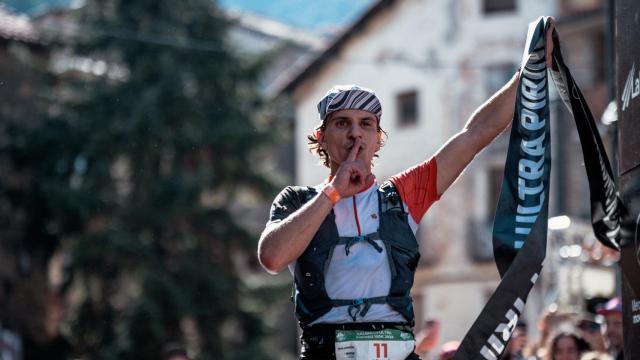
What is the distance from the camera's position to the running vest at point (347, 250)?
5.91 meters

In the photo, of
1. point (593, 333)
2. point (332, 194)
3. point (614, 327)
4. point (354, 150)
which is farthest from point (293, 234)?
point (593, 333)

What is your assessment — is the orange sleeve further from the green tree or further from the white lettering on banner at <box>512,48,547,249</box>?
the green tree

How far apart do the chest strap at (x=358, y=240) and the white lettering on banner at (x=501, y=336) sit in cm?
54

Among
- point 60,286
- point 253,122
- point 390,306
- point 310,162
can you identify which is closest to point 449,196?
point 310,162

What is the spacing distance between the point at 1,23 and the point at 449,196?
42.1 feet

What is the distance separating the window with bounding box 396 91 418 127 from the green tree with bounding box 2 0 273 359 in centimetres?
957

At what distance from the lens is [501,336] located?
575 centimetres

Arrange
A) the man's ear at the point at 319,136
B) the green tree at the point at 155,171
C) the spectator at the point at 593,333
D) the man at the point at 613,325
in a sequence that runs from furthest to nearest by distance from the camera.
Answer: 1. the green tree at the point at 155,171
2. the spectator at the point at 593,333
3. the man at the point at 613,325
4. the man's ear at the point at 319,136

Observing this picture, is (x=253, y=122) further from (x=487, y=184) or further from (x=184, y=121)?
(x=487, y=184)

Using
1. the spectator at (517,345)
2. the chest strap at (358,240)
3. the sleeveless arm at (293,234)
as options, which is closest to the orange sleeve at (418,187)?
the chest strap at (358,240)

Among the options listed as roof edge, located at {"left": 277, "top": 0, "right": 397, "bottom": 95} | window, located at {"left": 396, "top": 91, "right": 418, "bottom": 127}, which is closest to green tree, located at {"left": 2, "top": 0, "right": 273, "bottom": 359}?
window, located at {"left": 396, "top": 91, "right": 418, "bottom": 127}

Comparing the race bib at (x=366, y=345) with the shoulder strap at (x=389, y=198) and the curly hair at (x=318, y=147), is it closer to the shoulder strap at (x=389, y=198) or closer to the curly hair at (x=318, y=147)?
the shoulder strap at (x=389, y=198)

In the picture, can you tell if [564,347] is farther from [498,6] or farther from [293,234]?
[498,6]

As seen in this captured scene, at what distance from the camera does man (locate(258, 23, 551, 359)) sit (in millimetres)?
5836
